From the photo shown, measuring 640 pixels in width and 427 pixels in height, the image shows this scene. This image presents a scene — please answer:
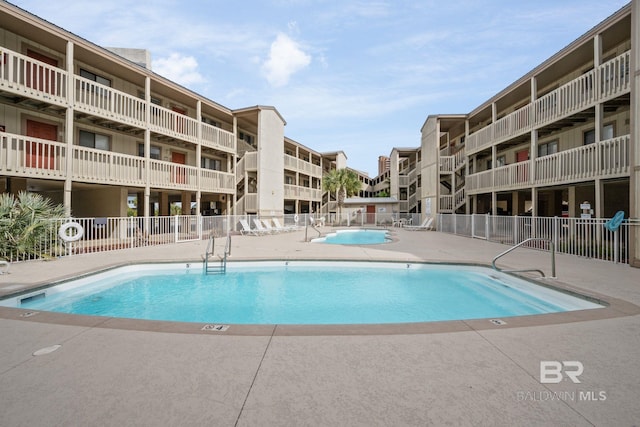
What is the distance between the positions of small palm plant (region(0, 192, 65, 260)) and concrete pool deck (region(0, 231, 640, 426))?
5.86 m

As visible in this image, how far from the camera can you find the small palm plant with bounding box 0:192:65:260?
8.48 m

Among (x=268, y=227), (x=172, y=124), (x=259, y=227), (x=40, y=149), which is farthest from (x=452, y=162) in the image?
(x=40, y=149)

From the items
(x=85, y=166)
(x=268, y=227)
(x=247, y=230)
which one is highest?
(x=85, y=166)

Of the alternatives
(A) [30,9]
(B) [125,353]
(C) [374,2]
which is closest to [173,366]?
(B) [125,353]

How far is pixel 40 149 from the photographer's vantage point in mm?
11578

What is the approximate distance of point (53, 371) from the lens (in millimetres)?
2791

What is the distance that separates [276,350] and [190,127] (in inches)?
690

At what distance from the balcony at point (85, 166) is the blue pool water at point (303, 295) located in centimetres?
627

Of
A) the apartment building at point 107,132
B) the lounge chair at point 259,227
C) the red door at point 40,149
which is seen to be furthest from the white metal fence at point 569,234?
the red door at point 40,149

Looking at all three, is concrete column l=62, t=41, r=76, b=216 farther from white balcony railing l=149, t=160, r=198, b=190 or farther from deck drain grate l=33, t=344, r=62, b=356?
deck drain grate l=33, t=344, r=62, b=356

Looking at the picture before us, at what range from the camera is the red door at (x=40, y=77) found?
10953 millimetres

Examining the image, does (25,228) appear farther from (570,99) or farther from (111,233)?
(570,99)

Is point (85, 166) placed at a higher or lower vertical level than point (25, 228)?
higher

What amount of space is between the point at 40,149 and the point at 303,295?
1224 cm
